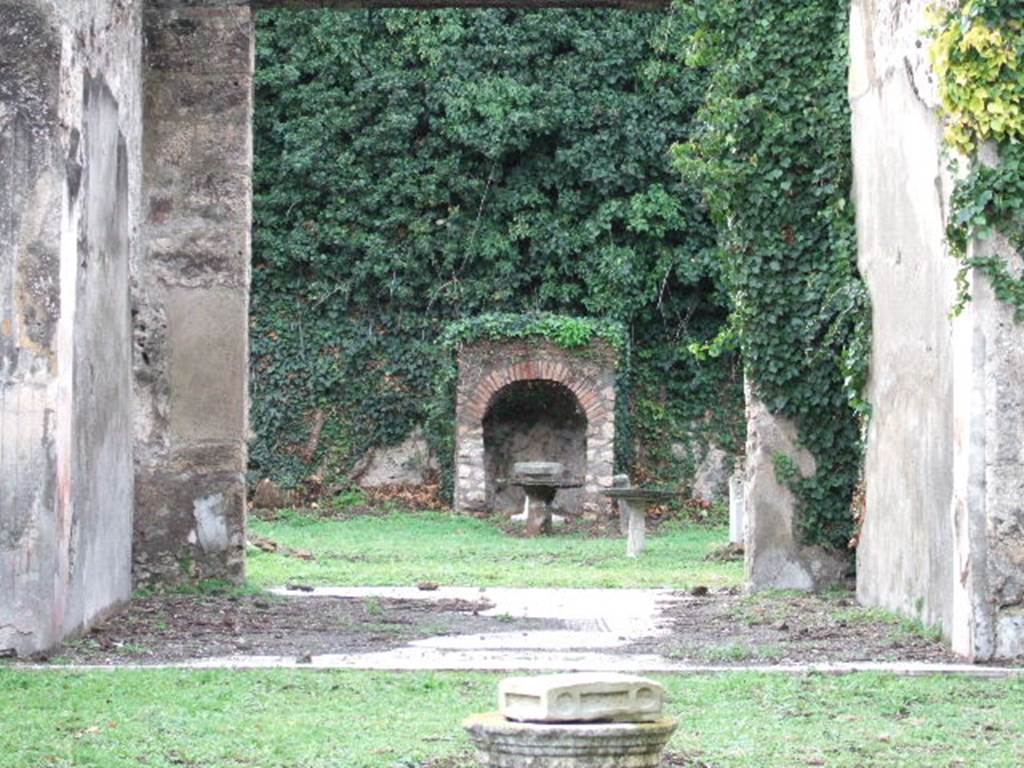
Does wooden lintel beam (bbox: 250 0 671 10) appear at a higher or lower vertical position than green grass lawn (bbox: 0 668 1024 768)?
higher

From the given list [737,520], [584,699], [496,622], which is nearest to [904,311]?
[496,622]

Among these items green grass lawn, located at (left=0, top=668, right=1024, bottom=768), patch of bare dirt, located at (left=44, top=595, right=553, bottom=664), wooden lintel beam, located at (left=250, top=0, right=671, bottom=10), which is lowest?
patch of bare dirt, located at (left=44, top=595, right=553, bottom=664)

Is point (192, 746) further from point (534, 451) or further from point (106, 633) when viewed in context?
point (534, 451)

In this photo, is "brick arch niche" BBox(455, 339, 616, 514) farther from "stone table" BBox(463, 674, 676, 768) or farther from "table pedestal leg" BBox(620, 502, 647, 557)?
"stone table" BBox(463, 674, 676, 768)

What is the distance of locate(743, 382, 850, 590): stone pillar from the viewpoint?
532 inches

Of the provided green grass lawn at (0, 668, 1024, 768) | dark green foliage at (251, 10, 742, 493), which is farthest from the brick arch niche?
green grass lawn at (0, 668, 1024, 768)

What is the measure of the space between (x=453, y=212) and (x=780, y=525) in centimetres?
1319

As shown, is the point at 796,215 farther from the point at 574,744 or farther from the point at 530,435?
the point at 530,435

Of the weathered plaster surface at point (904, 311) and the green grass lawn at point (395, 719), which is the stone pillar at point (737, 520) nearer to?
the weathered plaster surface at point (904, 311)

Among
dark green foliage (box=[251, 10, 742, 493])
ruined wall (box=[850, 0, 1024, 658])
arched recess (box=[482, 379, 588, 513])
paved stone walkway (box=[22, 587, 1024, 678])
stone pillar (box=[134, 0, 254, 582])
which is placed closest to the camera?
paved stone walkway (box=[22, 587, 1024, 678])

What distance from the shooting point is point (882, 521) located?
1228 centimetres

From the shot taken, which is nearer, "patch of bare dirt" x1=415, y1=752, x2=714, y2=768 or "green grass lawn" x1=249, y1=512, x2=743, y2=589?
"patch of bare dirt" x1=415, y1=752, x2=714, y2=768

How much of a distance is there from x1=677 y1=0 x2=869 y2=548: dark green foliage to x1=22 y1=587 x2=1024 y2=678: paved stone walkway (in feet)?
5.50

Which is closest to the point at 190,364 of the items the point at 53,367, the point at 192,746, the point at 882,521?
the point at 53,367
